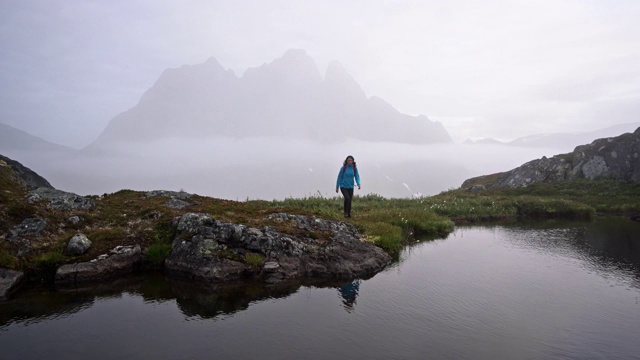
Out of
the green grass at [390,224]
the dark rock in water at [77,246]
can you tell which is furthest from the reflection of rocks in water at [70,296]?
the green grass at [390,224]

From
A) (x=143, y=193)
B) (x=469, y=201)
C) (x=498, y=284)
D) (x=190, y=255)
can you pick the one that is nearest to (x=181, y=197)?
(x=143, y=193)

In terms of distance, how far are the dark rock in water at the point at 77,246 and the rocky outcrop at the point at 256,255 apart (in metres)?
3.33

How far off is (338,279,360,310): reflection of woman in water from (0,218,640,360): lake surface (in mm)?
38

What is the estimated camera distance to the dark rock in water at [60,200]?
18.5 meters

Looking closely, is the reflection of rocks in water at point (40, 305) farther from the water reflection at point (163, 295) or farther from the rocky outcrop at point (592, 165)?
the rocky outcrop at point (592, 165)

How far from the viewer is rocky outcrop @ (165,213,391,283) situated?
51.1 ft

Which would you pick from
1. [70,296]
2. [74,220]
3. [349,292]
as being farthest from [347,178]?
[70,296]

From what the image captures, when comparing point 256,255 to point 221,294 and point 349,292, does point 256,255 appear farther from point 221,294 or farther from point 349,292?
point 349,292

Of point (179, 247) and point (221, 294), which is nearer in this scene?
point (221, 294)

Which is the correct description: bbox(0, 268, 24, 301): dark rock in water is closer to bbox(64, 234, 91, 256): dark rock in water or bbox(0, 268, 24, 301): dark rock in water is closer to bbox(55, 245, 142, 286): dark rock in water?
bbox(55, 245, 142, 286): dark rock in water

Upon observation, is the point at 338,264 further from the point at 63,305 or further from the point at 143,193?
the point at 143,193

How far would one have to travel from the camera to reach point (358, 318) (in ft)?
39.4

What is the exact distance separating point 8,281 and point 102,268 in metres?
2.91

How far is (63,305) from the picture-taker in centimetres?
1270
